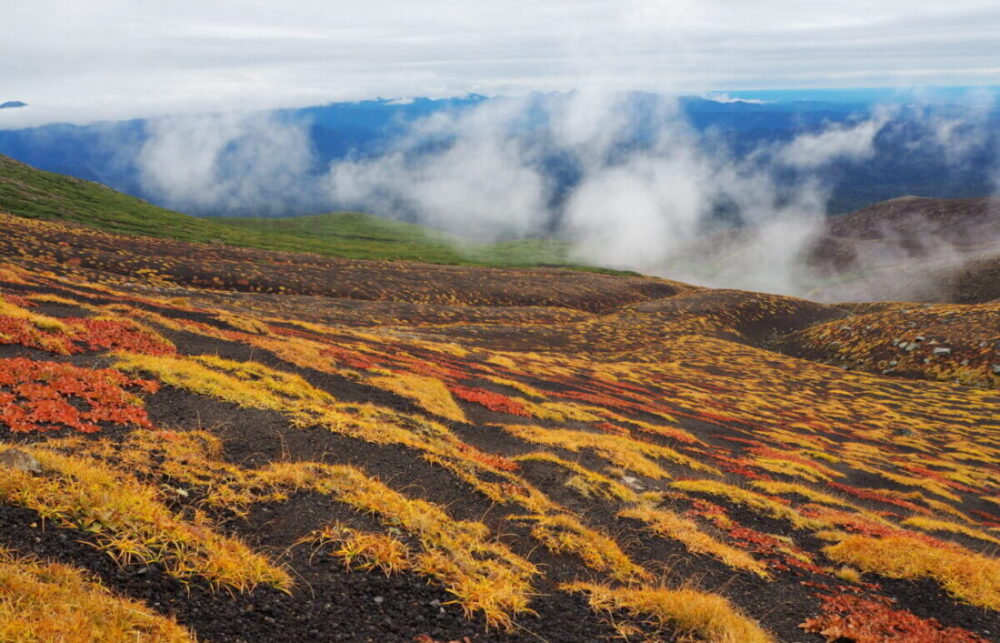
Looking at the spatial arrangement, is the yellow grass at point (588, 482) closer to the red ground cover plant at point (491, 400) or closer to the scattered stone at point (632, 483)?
the scattered stone at point (632, 483)

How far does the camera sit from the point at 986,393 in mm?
65188

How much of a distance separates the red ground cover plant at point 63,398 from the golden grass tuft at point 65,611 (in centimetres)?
570

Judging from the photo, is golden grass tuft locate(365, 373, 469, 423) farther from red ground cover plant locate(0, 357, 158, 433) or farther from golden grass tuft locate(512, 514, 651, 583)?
golden grass tuft locate(512, 514, 651, 583)

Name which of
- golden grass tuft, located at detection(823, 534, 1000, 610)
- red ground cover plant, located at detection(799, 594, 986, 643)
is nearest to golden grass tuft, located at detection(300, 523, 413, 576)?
red ground cover plant, located at detection(799, 594, 986, 643)

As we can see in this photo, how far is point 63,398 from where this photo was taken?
40.0 ft

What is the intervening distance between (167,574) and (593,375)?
47.2m

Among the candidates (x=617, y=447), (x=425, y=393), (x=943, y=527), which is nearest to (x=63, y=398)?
(x=425, y=393)

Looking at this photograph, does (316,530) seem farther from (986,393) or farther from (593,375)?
(986,393)

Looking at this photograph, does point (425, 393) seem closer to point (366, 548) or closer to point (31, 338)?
point (31, 338)

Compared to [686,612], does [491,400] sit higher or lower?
lower

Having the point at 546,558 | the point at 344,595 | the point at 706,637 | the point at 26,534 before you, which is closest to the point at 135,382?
the point at 26,534

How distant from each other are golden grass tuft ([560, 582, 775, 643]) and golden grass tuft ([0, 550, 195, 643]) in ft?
21.2

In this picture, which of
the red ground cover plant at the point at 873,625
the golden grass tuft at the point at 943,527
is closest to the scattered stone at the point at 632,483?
the red ground cover plant at the point at 873,625

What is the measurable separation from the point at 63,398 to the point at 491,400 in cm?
1810
